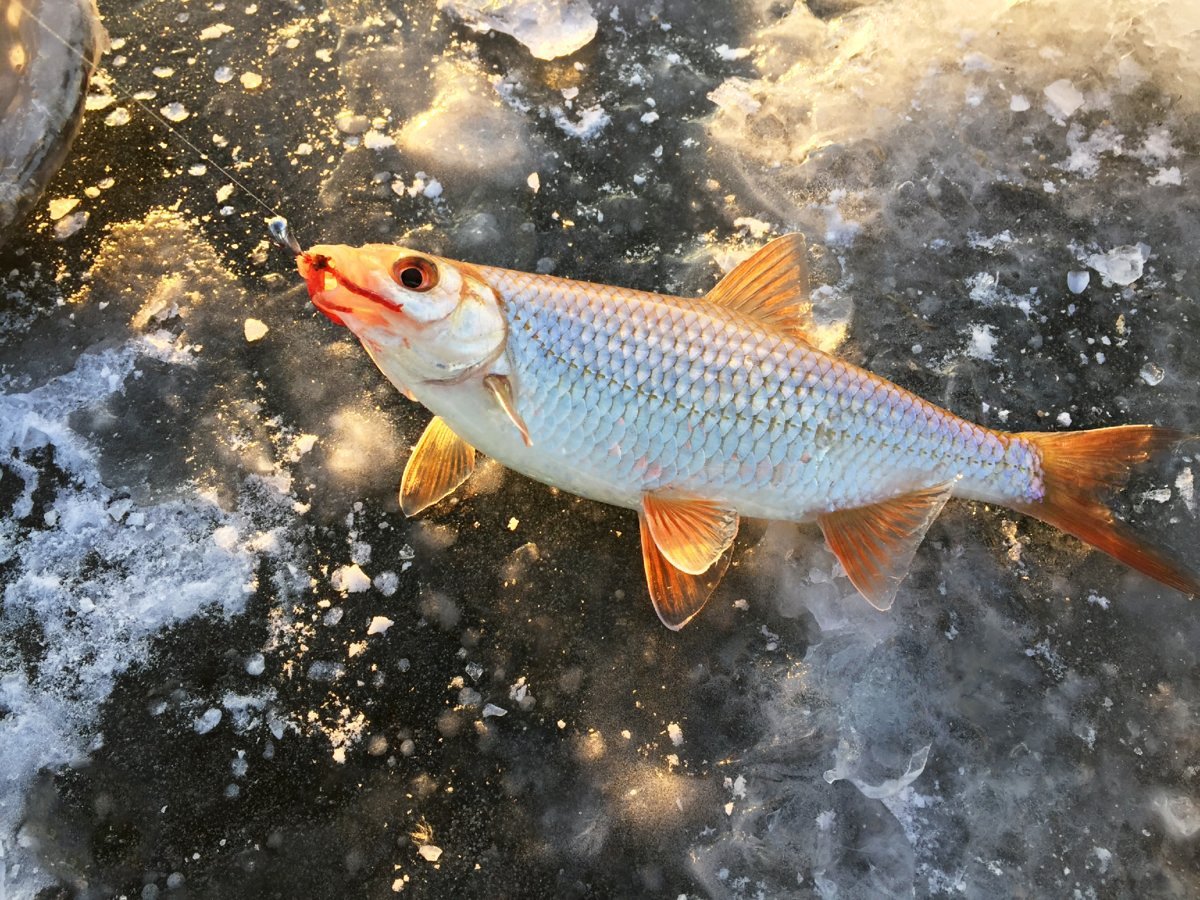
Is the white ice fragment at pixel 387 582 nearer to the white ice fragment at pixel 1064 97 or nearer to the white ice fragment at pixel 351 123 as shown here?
the white ice fragment at pixel 351 123

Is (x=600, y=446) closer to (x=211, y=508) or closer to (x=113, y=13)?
(x=211, y=508)

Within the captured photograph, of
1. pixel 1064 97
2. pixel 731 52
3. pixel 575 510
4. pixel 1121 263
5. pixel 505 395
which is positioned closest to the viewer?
pixel 505 395

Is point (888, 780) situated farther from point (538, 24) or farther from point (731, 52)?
point (538, 24)

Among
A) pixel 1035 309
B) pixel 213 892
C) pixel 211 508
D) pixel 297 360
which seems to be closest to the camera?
pixel 213 892

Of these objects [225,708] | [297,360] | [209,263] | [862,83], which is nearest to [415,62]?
[209,263]

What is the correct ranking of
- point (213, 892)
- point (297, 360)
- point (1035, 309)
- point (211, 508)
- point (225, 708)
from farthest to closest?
point (1035, 309)
point (297, 360)
point (211, 508)
point (225, 708)
point (213, 892)

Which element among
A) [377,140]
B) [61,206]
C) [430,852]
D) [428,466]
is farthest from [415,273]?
[61,206]

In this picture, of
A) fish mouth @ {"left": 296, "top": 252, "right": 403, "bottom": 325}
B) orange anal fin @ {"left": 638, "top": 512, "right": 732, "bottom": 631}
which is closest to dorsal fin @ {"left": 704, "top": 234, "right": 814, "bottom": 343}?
orange anal fin @ {"left": 638, "top": 512, "right": 732, "bottom": 631}
